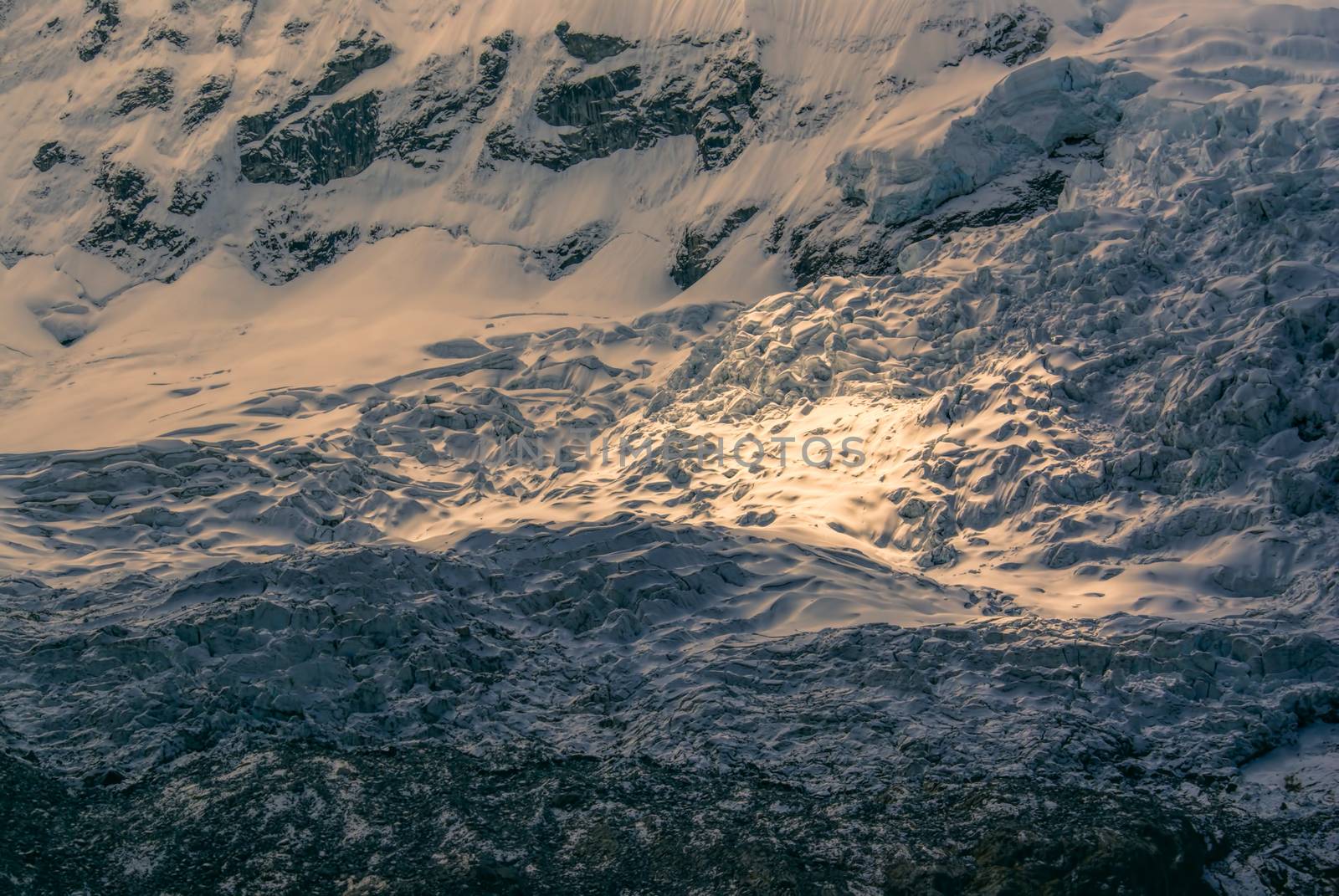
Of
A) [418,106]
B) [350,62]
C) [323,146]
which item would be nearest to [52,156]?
[323,146]

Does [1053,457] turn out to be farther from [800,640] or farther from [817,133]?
[817,133]

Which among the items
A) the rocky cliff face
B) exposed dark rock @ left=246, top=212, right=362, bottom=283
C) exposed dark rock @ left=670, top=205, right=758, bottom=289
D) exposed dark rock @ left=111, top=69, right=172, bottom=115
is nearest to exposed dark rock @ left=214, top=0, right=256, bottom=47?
the rocky cliff face

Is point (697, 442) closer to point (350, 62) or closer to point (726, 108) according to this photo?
point (726, 108)

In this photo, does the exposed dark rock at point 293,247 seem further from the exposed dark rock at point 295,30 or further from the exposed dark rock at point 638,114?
the exposed dark rock at point 295,30

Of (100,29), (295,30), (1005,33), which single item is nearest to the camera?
(1005,33)

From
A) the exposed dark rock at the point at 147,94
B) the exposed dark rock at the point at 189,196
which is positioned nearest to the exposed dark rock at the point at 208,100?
the exposed dark rock at the point at 147,94
